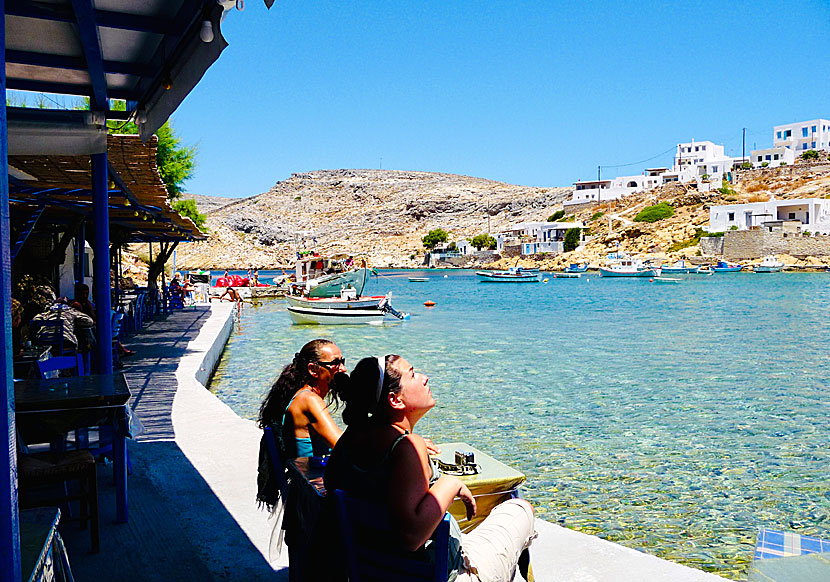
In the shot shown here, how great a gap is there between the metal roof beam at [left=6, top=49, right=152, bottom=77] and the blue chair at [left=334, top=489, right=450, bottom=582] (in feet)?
10.5

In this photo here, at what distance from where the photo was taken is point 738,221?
78.6 m

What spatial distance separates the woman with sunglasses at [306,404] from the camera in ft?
9.50

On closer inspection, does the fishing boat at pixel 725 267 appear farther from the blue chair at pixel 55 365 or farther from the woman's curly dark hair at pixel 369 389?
the woman's curly dark hair at pixel 369 389

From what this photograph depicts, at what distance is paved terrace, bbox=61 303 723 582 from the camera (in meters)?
3.15

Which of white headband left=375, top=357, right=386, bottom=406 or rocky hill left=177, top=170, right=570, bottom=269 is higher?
rocky hill left=177, top=170, right=570, bottom=269

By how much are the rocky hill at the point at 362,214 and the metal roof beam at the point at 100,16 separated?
378 ft

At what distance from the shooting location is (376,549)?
2084mm

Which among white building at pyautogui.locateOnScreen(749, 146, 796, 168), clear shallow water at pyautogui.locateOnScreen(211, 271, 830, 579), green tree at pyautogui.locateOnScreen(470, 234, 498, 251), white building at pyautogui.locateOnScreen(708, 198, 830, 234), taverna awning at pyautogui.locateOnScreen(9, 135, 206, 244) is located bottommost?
clear shallow water at pyautogui.locateOnScreen(211, 271, 830, 579)

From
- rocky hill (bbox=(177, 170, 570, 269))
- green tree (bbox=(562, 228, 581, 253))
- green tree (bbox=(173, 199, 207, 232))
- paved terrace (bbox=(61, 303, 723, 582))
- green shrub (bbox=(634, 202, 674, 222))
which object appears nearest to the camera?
paved terrace (bbox=(61, 303, 723, 582))

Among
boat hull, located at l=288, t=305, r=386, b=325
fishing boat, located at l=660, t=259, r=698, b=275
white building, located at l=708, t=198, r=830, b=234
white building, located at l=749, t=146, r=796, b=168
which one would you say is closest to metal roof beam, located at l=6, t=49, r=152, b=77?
boat hull, located at l=288, t=305, r=386, b=325

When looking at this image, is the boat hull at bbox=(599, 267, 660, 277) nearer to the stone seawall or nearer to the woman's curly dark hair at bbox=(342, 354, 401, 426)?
the stone seawall

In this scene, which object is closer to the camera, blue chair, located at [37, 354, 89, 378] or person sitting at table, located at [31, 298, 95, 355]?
blue chair, located at [37, 354, 89, 378]

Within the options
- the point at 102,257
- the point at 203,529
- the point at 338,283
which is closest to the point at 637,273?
the point at 338,283

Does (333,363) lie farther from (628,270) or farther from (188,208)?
(628,270)
